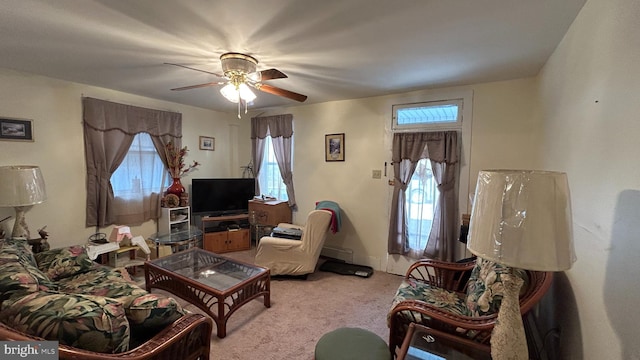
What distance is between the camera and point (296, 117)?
13.6ft

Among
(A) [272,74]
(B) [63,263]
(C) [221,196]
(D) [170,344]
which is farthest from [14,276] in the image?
(C) [221,196]

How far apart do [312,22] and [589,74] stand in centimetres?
155

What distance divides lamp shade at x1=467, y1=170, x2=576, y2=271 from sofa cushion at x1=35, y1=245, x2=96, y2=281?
3.16 metres

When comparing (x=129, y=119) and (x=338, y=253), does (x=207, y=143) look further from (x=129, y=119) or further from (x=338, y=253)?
(x=338, y=253)

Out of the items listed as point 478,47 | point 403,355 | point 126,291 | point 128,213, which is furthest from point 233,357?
point 478,47

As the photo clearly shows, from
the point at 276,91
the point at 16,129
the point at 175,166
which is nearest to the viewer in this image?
the point at 276,91

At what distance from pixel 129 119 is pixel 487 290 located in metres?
4.35

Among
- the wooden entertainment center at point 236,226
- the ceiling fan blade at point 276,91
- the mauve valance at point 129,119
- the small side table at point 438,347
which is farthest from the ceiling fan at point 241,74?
the wooden entertainment center at point 236,226

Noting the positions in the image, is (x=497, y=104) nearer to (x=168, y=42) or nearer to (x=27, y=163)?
(x=168, y=42)

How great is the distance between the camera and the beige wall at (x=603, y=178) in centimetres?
94

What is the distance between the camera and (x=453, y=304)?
6.33 feet

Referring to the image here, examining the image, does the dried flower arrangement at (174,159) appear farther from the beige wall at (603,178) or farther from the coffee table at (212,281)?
the beige wall at (603,178)

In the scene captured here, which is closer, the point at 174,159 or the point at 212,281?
the point at 212,281

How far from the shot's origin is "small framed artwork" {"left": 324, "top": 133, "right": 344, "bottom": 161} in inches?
149
